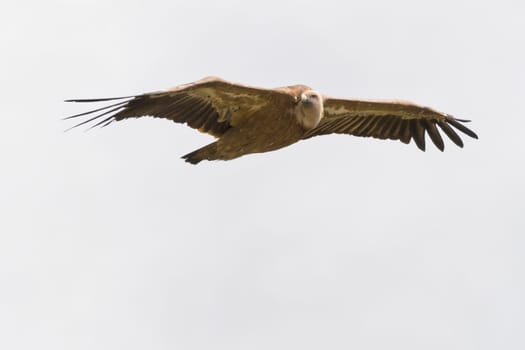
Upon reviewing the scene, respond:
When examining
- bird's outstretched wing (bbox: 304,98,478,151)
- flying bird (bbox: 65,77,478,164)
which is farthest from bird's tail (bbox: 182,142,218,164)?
bird's outstretched wing (bbox: 304,98,478,151)

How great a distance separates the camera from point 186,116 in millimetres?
18594

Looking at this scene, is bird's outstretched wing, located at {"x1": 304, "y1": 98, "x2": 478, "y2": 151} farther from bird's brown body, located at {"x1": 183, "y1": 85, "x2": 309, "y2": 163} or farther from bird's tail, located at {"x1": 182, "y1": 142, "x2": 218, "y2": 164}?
bird's tail, located at {"x1": 182, "y1": 142, "x2": 218, "y2": 164}

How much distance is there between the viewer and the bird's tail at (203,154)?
1888cm

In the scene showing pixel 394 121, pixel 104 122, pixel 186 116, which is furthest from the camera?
pixel 394 121

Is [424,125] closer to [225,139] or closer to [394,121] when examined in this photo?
[394,121]

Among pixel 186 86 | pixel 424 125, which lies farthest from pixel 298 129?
pixel 424 125

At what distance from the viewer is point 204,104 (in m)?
18.5

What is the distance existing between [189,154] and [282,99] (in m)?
1.54

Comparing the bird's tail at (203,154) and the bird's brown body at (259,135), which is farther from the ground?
the bird's brown body at (259,135)

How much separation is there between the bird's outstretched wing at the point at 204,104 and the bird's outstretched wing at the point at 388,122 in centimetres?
158

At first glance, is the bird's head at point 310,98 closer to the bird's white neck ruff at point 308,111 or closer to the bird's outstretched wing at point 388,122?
the bird's white neck ruff at point 308,111

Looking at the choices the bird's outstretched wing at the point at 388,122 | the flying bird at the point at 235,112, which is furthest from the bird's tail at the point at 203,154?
the bird's outstretched wing at the point at 388,122

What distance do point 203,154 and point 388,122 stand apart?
3.66 meters

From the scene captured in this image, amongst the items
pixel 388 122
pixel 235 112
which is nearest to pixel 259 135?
pixel 235 112
